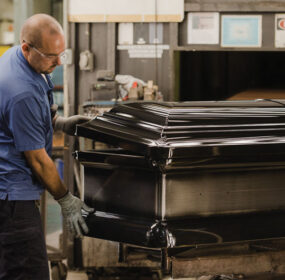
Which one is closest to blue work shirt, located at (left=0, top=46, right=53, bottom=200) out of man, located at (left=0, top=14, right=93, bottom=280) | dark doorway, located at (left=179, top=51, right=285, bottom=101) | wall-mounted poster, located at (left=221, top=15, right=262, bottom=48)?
man, located at (left=0, top=14, right=93, bottom=280)

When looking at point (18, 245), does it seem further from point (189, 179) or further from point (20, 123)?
point (189, 179)

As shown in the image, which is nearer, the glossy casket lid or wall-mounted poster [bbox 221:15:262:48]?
the glossy casket lid

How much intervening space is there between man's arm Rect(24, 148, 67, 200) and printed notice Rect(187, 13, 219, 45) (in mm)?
2137

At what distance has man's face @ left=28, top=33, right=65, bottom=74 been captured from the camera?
2.20 m

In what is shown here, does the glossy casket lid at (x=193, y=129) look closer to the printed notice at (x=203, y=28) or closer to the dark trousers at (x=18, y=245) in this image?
the dark trousers at (x=18, y=245)

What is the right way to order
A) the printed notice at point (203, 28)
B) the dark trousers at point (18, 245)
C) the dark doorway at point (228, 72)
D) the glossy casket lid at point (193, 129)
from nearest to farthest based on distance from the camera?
1. the glossy casket lid at point (193, 129)
2. the dark trousers at point (18, 245)
3. the printed notice at point (203, 28)
4. the dark doorway at point (228, 72)

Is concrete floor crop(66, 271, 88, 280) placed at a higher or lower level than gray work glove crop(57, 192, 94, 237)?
lower

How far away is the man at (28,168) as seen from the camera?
2.12 meters

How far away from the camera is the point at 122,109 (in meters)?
2.42

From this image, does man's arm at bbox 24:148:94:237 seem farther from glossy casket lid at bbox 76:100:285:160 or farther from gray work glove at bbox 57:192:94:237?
glossy casket lid at bbox 76:100:285:160

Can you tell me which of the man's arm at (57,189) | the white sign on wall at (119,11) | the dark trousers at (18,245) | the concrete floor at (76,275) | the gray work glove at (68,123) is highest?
the white sign on wall at (119,11)

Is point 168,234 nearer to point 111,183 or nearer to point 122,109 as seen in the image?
point 111,183

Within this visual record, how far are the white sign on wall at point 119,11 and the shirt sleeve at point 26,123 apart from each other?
6.57 ft

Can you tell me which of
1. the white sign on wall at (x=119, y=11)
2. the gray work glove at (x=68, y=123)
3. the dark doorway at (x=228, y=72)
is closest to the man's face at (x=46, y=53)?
the gray work glove at (x=68, y=123)
